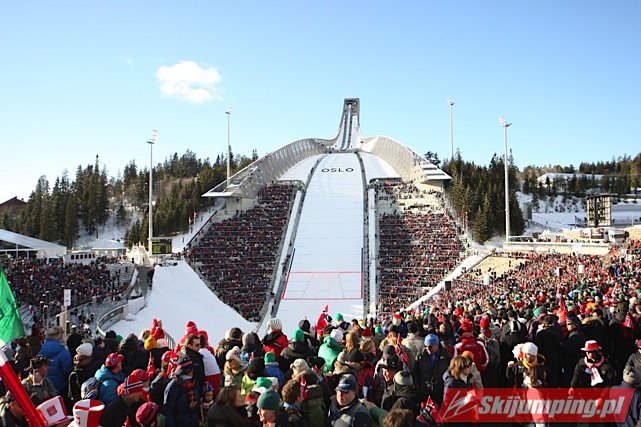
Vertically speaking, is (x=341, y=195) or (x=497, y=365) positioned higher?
(x=341, y=195)

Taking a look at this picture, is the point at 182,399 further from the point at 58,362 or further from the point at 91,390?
the point at 58,362

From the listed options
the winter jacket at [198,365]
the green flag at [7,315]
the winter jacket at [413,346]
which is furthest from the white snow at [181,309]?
the winter jacket at [413,346]

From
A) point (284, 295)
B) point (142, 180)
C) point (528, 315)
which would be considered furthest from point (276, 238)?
point (142, 180)

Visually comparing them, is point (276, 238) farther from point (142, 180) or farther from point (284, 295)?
point (142, 180)

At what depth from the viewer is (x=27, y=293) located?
17.6 meters

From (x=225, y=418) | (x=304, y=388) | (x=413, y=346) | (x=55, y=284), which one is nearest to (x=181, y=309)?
(x=55, y=284)

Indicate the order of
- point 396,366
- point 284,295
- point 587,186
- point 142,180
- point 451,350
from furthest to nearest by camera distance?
point 587,186 < point 142,180 < point 284,295 < point 451,350 < point 396,366

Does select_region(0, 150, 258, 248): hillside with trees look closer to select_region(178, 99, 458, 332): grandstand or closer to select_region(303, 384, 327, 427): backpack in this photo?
select_region(178, 99, 458, 332): grandstand

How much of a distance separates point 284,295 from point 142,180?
1888 inches

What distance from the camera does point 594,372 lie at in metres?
4.70

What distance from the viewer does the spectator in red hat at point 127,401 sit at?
386cm

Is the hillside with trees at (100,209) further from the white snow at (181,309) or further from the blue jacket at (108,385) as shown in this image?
the blue jacket at (108,385)

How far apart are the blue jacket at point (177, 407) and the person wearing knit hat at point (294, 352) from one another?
1647 millimetres

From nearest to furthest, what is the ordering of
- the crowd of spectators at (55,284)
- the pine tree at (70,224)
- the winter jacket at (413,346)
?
the winter jacket at (413,346), the crowd of spectators at (55,284), the pine tree at (70,224)
